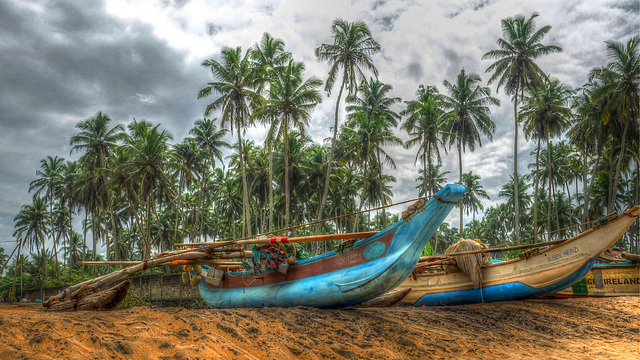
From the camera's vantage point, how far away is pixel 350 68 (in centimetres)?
2464

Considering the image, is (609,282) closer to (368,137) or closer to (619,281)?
(619,281)

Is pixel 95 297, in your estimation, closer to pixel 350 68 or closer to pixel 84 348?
pixel 84 348

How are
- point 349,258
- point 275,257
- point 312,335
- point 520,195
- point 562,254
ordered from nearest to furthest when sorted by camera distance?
point 312,335 < point 349,258 < point 275,257 < point 562,254 < point 520,195

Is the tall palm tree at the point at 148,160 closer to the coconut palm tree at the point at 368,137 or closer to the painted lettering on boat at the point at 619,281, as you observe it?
the coconut palm tree at the point at 368,137

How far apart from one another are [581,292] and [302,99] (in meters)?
16.9

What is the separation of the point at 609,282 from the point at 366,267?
368 inches

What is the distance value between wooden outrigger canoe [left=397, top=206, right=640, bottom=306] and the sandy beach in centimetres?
121

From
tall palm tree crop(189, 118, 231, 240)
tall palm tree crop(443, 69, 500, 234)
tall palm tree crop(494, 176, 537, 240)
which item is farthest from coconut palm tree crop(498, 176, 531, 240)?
tall palm tree crop(189, 118, 231, 240)

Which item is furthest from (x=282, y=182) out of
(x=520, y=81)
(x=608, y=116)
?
(x=608, y=116)

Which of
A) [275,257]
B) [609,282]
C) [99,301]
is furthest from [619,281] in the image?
[99,301]

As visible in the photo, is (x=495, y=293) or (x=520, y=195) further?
(x=520, y=195)

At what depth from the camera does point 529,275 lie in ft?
34.1

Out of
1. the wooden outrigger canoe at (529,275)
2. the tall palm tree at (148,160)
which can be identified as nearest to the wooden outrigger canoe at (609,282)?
the wooden outrigger canoe at (529,275)

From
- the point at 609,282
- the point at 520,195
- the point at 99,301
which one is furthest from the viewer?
the point at 520,195
